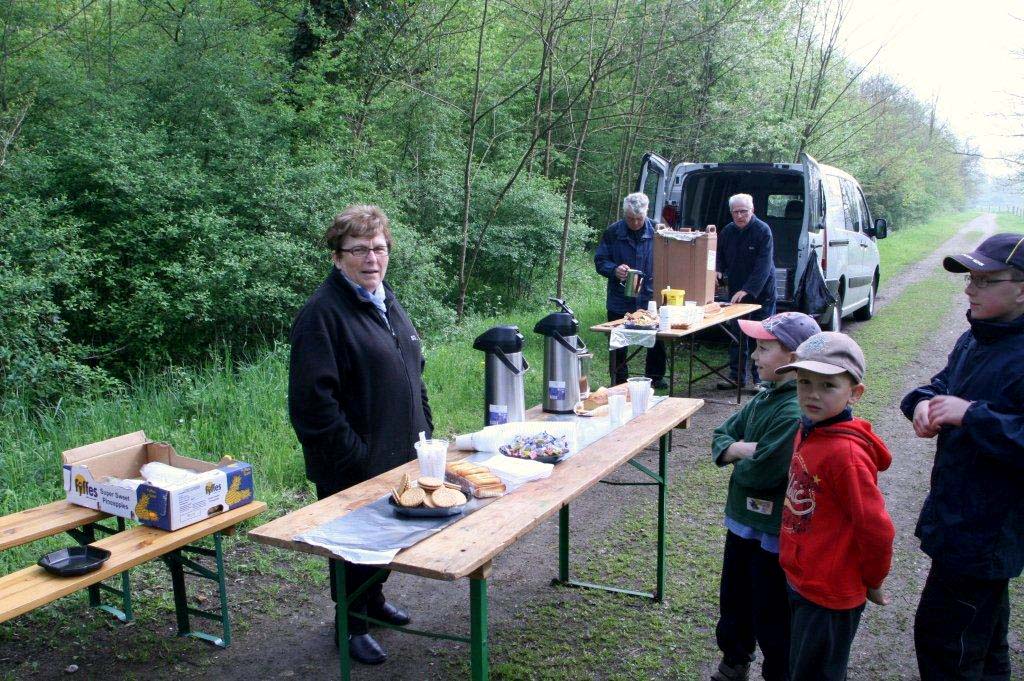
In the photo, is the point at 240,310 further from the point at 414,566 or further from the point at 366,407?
the point at 414,566

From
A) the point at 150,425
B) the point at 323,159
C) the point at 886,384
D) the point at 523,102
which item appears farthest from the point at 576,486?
the point at 523,102

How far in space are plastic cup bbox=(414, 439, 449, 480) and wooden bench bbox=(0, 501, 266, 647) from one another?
1.04m

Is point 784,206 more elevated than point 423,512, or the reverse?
point 784,206

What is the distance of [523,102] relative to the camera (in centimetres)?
1623

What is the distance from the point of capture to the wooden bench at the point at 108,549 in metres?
2.58

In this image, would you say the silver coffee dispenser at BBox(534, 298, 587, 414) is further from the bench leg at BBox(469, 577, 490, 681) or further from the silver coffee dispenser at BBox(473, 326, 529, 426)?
the bench leg at BBox(469, 577, 490, 681)

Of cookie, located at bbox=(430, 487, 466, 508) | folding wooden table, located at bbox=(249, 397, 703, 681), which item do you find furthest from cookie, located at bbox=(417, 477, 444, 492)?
folding wooden table, located at bbox=(249, 397, 703, 681)

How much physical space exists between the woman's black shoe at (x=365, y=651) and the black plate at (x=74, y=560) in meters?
1.02

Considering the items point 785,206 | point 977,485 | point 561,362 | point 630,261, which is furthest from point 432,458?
point 785,206

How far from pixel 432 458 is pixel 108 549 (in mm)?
1321

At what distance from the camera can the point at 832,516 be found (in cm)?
228

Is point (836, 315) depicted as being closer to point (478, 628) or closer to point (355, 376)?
point (355, 376)

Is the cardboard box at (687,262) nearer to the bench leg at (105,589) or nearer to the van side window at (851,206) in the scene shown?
the van side window at (851,206)

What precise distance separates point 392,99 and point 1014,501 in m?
9.61
